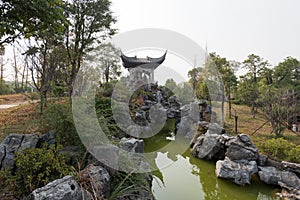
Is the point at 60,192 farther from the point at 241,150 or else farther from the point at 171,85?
the point at 171,85

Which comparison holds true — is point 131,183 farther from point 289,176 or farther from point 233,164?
point 289,176

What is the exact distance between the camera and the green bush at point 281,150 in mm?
4107

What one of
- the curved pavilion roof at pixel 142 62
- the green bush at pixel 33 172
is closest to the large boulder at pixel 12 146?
the green bush at pixel 33 172

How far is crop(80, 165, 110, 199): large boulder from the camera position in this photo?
1.95m

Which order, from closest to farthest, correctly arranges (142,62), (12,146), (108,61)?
(12,146)
(142,62)
(108,61)

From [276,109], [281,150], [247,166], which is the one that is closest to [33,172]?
[247,166]

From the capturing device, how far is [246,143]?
4.32m

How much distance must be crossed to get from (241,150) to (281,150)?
1.13m

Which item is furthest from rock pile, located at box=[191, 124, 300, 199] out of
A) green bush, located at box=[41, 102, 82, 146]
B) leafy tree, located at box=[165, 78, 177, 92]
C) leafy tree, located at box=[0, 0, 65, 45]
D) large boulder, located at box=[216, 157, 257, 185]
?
leafy tree, located at box=[165, 78, 177, 92]

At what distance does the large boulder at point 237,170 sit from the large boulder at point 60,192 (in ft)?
10.2

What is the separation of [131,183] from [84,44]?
20.4ft

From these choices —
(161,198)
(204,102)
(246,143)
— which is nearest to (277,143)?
(246,143)

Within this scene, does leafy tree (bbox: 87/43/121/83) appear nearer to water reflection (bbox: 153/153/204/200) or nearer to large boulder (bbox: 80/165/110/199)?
water reflection (bbox: 153/153/204/200)

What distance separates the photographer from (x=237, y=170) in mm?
3736
